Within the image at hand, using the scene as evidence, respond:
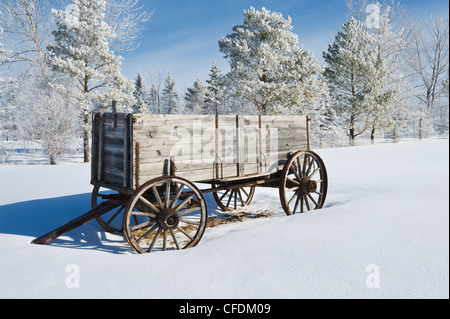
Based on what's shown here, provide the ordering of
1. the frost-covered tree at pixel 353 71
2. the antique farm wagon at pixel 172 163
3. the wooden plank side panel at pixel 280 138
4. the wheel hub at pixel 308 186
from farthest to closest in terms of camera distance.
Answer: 1. the frost-covered tree at pixel 353 71
2. the wheel hub at pixel 308 186
3. the wooden plank side panel at pixel 280 138
4. the antique farm wagon at pixel 172 163

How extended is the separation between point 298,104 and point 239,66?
4414 millimetres

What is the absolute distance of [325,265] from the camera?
2.83 metres

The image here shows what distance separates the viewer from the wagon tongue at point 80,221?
4.27m

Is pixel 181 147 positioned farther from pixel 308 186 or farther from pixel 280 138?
pixel 308 186

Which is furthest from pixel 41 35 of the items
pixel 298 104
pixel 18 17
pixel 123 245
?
pixel 123 245

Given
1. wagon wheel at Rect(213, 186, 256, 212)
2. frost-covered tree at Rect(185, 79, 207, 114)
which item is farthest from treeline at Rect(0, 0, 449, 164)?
frost-covered tree at Rect(185, 79, 207, 114)

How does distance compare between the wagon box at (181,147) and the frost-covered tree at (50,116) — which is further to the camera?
the frost-covered tree at (50,116)

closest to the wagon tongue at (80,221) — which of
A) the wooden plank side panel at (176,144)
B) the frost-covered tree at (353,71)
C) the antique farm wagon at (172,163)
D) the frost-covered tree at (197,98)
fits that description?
the antique farm wagon at (172,163)

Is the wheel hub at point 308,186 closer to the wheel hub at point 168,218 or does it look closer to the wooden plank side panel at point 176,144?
the wooden plank side panel at point 176,144

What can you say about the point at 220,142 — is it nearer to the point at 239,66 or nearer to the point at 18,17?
the point at 239,66

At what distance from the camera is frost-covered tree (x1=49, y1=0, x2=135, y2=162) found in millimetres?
17109

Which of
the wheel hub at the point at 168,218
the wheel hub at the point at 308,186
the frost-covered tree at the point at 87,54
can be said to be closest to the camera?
the wheel hub at the point at 168,218

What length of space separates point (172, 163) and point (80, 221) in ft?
4.88
